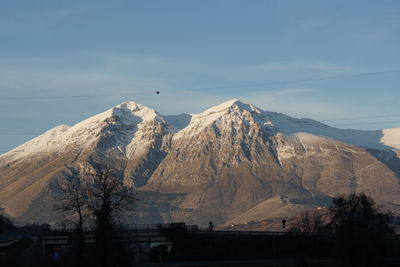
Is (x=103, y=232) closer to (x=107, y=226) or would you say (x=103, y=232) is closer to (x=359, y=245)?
(x=107, y=226)

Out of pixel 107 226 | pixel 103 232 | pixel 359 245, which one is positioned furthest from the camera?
pixel 359 245

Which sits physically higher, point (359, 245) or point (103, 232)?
point (103, 232)

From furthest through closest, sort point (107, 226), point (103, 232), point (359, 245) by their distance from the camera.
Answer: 1. point (359, 245)
2. point (107, 226)
3. point (103, 232)

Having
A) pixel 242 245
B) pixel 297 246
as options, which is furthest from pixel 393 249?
pixel 242 245

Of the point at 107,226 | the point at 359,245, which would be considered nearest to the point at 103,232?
the point at 107,226

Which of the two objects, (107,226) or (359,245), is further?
(359,245)

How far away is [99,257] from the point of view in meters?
122

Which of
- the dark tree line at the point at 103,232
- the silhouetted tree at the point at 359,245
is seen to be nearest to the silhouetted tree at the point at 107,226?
the dark tree line at the point at 103,232

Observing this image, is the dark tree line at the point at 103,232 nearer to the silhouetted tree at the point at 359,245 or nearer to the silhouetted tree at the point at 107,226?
the silhouetted tree at the point at 107,226

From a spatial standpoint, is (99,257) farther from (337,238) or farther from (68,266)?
(337,238)

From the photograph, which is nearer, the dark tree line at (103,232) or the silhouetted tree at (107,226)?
the silhouetted tree at (107,226)

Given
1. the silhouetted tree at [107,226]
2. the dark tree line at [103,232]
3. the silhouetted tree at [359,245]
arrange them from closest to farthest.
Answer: the silhouetted tree at [107,226]
the dark tree line at [103,232]
the silhouetted tree at [359,245]

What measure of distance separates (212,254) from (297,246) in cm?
1787

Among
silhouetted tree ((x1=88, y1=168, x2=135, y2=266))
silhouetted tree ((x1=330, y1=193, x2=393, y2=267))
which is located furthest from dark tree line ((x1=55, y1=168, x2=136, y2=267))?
silhouetted tree ((x1=330, y1=193, x2=393, y2=267))
